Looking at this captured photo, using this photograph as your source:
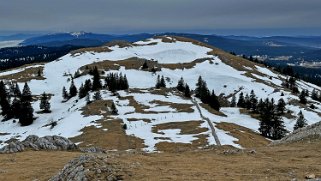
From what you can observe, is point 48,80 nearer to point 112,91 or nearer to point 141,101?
point 112,91

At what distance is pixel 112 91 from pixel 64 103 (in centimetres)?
2250

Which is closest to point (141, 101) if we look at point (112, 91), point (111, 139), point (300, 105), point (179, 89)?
point (112, 91)

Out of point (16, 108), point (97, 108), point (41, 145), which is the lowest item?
point (16, 108)

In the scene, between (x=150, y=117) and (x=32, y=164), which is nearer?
(x=32, y=164)

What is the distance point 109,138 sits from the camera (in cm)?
Answer: 8100

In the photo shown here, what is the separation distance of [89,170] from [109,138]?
56977mm

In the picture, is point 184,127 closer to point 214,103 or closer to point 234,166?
point 214,103

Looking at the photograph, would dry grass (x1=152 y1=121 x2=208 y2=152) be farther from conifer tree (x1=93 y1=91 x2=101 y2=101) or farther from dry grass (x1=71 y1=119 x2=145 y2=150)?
conifer tree (x1=93 y1=91 x2=101 y2=101)

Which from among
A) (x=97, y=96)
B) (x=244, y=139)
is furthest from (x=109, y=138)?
(x=97, y=96)

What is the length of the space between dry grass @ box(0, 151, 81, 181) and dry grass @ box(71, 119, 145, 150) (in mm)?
29191

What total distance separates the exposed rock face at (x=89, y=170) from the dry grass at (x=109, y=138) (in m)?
47.4

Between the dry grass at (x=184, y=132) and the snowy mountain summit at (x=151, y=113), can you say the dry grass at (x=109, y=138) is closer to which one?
the snowy mountain summit at (x=151, y=113)

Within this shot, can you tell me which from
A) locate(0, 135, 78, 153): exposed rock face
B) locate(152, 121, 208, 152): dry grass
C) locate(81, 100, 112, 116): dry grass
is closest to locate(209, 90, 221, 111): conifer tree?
locate(81, 100, 112, 116): dry grass

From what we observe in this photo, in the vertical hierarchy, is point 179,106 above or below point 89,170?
below
